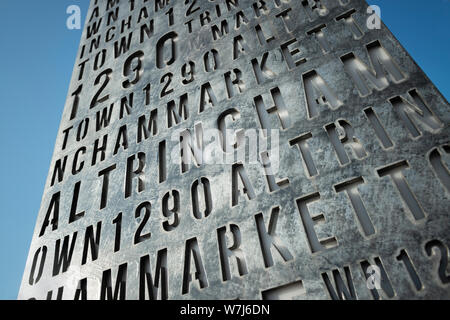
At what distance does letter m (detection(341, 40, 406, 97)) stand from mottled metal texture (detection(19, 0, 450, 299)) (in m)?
0.01

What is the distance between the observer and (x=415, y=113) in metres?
3.53

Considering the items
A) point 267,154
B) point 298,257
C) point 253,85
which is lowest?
point 298,257

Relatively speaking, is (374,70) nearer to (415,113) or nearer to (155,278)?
(415,113)

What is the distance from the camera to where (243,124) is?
14.6 ft

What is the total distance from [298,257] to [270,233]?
0.37m

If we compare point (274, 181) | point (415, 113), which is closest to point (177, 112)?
point (274, 181)

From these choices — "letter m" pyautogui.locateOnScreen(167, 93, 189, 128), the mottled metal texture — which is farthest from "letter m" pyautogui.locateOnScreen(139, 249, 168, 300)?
"letter m" pyautogui.locateOnScreen(167, 93, 189, 128)

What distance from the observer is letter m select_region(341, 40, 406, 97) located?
12.6 feet

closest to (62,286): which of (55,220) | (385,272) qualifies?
(55,220)

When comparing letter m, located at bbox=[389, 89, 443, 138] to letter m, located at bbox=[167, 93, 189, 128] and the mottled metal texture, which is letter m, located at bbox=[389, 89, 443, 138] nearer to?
the mottled metal texture

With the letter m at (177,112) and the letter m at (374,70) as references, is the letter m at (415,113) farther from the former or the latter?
the letter m at (177,112)

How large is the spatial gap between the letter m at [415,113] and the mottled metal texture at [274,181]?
13mm

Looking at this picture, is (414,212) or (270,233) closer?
(414,212)
